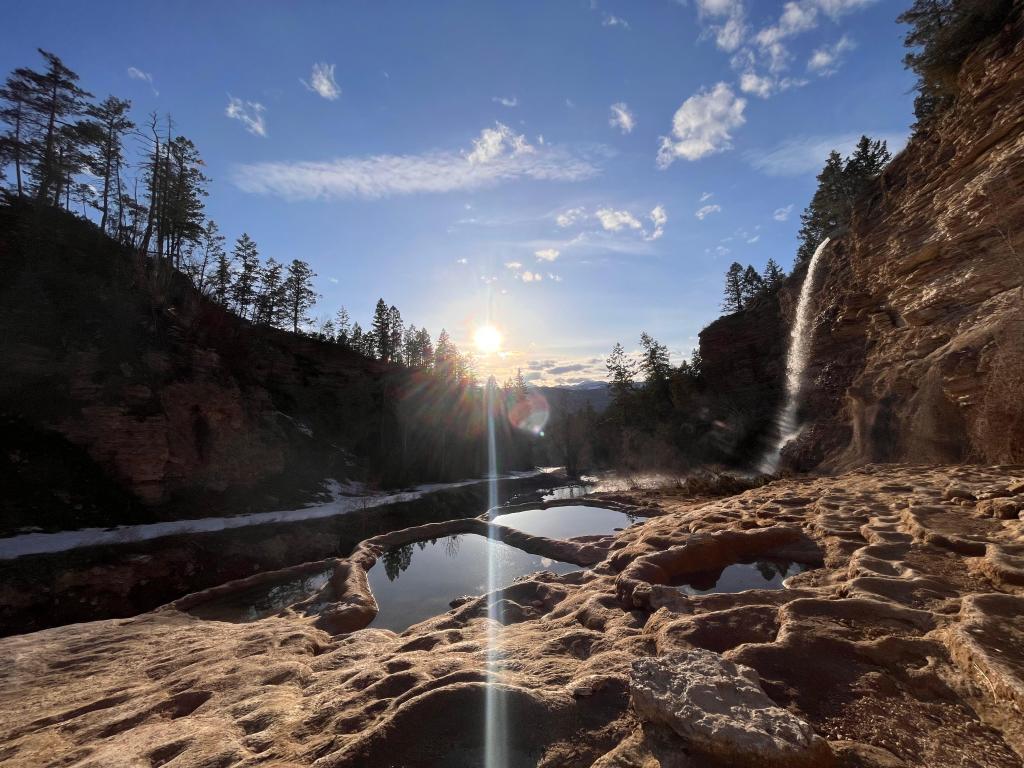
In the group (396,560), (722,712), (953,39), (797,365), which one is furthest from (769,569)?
(797,365)

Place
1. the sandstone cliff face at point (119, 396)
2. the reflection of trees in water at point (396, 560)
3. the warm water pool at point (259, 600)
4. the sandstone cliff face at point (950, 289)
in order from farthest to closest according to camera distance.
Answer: the sandstone cliff face at point (119, 396)
the reflection of trees in water at point (396, 560)
the sandstone cliff face at point (950, 289)
the warm water pool at point (259, 600)

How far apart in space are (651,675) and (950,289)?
50.1 feet

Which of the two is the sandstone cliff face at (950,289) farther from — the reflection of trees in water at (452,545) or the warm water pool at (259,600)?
the warm water pool at (259,600)

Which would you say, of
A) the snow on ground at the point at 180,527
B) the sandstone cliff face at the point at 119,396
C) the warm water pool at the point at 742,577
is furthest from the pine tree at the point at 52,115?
the warm water pool at the point at 742,577

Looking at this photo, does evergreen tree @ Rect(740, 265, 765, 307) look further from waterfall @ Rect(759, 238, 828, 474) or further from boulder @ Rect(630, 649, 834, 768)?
boulder @ Rect(630, 649, 834, 768)

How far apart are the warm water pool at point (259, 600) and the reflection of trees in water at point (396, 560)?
1658 mm

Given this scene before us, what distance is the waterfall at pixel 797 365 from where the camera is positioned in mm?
23684

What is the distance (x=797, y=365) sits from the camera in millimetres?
25000

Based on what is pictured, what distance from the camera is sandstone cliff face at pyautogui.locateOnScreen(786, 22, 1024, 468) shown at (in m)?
9.43

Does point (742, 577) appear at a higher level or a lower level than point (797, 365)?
lower

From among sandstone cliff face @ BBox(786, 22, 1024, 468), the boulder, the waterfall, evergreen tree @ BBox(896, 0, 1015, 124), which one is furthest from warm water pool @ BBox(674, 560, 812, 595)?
the waterfall

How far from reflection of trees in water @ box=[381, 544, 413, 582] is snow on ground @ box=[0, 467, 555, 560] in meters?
9.71

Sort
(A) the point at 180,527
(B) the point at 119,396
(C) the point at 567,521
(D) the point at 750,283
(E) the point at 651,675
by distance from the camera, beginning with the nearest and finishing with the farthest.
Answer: (E) the point at 651,675
(C) the point at 567,521
(A) the point at 180,527
(B) the point at 119,396
(D) the point at 750,283

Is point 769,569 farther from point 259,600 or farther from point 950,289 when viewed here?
point 950,289
